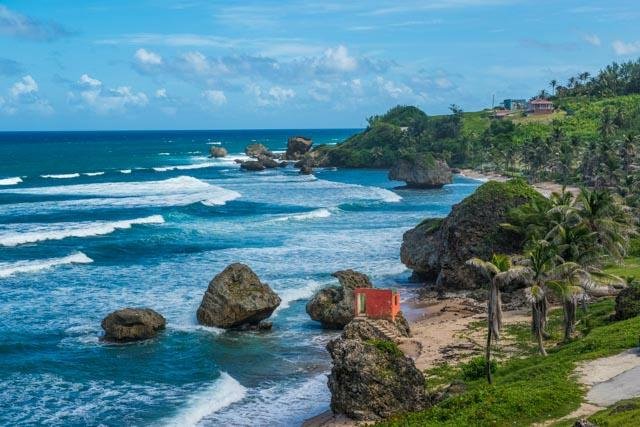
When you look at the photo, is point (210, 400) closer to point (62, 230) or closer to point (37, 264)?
point (37, 264)

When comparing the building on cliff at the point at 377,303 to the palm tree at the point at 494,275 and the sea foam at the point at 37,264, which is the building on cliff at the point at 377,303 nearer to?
the palm tree at the point at 494,275

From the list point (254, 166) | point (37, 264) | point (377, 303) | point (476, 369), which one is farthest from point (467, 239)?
point (254, 166)

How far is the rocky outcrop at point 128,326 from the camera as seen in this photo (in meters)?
37.1

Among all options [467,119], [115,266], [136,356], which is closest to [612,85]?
[467,119]

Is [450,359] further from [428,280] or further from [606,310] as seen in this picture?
[428,280]

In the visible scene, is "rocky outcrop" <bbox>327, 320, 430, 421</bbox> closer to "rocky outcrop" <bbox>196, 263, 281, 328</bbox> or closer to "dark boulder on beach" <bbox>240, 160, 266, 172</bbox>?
"rocky outcrop" <bbox>196, 263, 281, 328</bbox>

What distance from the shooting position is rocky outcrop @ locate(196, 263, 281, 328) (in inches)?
1559

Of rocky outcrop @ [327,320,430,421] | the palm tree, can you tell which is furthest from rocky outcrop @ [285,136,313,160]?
the palm tree

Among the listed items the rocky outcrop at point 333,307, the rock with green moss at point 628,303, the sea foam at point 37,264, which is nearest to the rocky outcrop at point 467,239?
the rocky outcrop at point 333,307

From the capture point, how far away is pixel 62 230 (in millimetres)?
68938

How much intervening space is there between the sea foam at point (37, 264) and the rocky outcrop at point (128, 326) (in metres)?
17.4

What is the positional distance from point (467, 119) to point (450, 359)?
16549cm

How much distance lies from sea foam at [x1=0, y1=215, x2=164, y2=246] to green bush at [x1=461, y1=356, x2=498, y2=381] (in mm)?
44934

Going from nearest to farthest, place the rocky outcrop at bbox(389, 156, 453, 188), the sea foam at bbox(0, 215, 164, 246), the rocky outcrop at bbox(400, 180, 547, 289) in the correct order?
the rocky outcrop at bbox(400, 180, 547, 289), the sea foam at bbox(0, 215, 164, 246), the rocky outcrop at bbox(389, 156, 453, 188)
